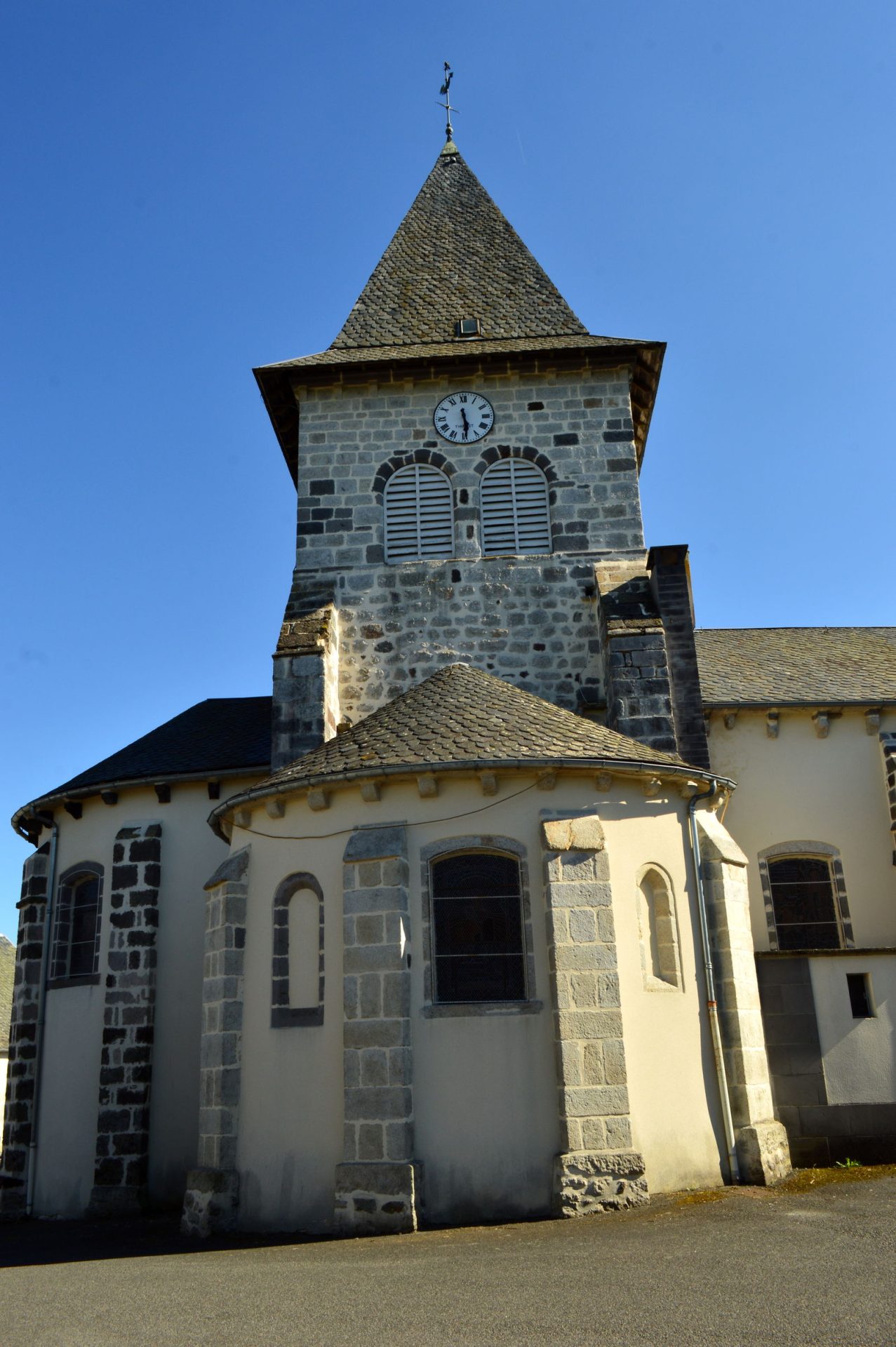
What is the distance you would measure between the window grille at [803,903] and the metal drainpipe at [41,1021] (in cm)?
1043

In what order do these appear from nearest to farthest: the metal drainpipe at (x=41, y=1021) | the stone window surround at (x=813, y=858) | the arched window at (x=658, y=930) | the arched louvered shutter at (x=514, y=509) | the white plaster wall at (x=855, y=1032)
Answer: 1. the arched window at (x=658, y=930)
2. the white plaster wall at (x=855, y=1032)
3. the metal drainpipe at (x=41, y=1021)
4. the stone window surround at (x=813, y=858)
5. the arched louvered shutter at (x=514, y=509)

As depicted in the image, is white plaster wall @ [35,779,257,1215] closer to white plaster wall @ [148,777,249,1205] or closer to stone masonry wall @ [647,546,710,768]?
white plaster wall @ [148,777,249,1205]

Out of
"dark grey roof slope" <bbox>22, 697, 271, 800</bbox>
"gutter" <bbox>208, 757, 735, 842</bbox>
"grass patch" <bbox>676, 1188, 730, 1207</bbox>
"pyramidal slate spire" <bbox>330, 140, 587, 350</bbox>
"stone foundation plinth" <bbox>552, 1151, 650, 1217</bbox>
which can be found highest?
"pyramidal slate spire" <bbox>330, 140, 587, 350</bbox>

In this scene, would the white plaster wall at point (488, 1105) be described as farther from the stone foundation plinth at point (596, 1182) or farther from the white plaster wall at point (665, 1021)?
the white plaster wall at point (665, 1021)

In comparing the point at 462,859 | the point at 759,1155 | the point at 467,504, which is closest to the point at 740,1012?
the point at 759,1155

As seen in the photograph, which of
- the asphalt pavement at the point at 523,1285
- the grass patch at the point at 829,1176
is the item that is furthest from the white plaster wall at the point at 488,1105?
the grass patch at the point at 829,1176

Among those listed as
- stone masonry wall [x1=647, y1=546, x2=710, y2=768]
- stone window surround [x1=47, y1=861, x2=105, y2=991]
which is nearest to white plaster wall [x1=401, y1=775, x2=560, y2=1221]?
stone masonry wall [x1=647, y1=546, x2=710, y2=768]

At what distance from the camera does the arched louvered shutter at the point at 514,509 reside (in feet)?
53.2

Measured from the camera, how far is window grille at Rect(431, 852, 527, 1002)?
1021cm

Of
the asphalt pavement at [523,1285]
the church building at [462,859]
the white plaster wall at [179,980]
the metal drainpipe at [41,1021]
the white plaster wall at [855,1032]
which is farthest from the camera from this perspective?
the metal drainpipe at [41,1021]

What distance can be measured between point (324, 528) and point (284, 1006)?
789 cm

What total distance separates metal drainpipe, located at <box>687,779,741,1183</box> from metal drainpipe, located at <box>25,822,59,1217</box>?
900 cm

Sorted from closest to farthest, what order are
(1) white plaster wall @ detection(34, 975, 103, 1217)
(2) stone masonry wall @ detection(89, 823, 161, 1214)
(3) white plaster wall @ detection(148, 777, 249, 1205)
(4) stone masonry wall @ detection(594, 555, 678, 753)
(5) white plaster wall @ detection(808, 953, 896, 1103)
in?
1. (5) white plaster wall @ detection(808, 953, 896, 1103)
2. (2) stone masonry wall @ detection(89, 823, 161, 1214)
3. (3) white plaster wall @ detection(148, 777, 249, 1205)
4. (1) white plaster wall @ detection(34, 975, 103, 1217)
5. (4) stone masonry wall @ detection(594, 555, 678, 753)

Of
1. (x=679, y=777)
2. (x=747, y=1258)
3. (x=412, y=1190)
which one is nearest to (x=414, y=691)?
(x=679, y=777)
